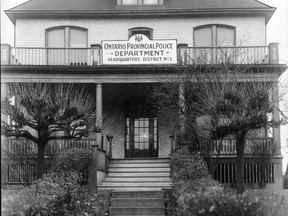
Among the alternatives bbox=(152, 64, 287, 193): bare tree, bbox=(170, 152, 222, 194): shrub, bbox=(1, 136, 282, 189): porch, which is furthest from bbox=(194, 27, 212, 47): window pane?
bbox=(170, 152, 222, 194): shrub

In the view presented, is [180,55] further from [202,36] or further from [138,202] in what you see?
[138,202]

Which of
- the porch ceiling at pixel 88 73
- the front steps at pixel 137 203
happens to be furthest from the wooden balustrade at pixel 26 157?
the front steps at pixel 137 203

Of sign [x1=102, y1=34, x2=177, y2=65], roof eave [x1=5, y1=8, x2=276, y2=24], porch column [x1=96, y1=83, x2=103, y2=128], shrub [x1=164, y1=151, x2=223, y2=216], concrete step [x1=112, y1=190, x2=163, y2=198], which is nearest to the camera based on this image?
shrub [x1=164, y1=151, x2=223, y2=216]

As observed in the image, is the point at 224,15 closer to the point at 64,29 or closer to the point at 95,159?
the point at 64,29

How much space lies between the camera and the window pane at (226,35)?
22484 millimetres

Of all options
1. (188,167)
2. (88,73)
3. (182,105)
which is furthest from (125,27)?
(188,167)

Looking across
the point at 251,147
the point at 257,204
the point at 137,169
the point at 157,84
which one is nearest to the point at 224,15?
the point at 157,84

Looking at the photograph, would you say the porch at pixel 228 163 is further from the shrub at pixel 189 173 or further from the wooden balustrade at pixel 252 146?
the shrub at pixel 189 173

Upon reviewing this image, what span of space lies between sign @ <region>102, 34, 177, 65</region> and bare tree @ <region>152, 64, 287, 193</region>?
3.46 ft

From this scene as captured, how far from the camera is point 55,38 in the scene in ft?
74.7

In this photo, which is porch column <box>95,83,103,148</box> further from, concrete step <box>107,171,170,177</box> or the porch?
concrete step <box>107,171,170,177</box>

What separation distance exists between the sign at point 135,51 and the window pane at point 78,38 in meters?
3.65

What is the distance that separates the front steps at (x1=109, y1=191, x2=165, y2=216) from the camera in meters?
14.4

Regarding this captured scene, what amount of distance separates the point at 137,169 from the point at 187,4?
8.85 metres
